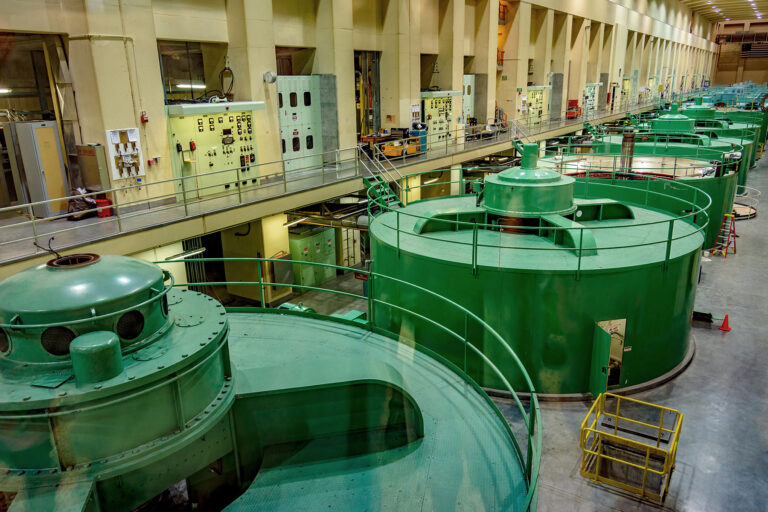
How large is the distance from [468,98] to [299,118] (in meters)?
12.9

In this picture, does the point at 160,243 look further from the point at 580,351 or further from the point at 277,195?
the point at 580,351

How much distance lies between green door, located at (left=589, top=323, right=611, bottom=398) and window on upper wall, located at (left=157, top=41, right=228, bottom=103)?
1211 centimetres

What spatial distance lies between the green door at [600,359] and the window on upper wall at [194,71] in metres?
12.1

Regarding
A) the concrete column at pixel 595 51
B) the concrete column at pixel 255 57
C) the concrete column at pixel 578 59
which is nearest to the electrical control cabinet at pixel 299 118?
the concrete column at pixel 255 57

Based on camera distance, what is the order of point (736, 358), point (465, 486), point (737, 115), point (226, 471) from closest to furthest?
point (465, 486) → point (226, 471) → point (736, 358) → point (737, 115)

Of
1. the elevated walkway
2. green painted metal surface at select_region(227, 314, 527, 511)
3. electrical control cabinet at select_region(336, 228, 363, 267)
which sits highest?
the elevated walkway

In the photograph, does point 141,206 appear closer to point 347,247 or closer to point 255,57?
point 255,57

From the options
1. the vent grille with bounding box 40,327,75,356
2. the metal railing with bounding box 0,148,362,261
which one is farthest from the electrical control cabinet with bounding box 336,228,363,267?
the vent grille with bounding box 40,327,75,356

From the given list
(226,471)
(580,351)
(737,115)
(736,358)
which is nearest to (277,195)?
(580,351)

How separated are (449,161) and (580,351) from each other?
1307 cm

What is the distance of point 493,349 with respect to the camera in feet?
30.9

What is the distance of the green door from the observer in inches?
348

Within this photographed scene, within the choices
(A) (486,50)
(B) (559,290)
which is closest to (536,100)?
(A) (486,50)

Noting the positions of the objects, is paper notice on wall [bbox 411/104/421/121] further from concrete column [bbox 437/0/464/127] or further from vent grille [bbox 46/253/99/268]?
vent grille [bbox 46/253/99/268]
